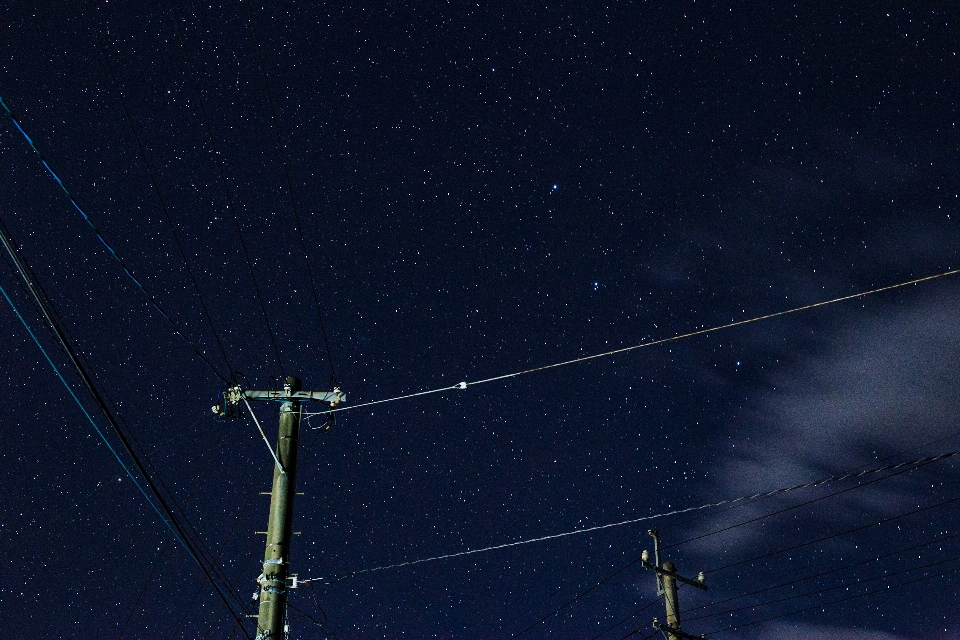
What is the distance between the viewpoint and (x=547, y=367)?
1287 cm

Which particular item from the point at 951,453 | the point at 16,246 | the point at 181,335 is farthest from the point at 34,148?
the point at 951,453

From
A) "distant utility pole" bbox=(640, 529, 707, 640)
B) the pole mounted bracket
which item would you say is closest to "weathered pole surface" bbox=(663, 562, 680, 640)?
"distant utility pole" bbox=(640, 529, 707, 640)

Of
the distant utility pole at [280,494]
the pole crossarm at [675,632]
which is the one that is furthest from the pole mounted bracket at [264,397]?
the pole crossarm at [675,632]

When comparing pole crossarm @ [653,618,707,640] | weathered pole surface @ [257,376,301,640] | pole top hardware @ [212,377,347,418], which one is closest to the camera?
weathered pole surface @ [257,376,301,640]

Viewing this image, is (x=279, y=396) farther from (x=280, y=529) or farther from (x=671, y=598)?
(x=671, y=598)

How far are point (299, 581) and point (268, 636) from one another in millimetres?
913

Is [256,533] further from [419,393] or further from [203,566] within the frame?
[419,393]

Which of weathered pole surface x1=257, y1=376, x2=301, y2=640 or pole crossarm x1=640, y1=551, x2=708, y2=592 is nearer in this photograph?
weathered pole surface x1=257, y1=376, x2=301, y2=640

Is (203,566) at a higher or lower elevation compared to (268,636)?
higher

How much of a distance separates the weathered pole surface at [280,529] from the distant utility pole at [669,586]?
36.8 ft

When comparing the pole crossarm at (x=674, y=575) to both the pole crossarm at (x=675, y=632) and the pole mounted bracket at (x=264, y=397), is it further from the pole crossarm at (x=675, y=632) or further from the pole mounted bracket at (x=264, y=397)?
the pole mounted bracket at (x=264, y=397)

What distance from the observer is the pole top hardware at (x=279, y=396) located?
1230 cm

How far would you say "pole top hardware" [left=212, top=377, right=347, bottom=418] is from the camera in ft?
40.4

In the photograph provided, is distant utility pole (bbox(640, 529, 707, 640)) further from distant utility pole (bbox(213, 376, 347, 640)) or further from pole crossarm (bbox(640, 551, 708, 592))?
distant utility pole (bbox(213, 376, 347, 640))
